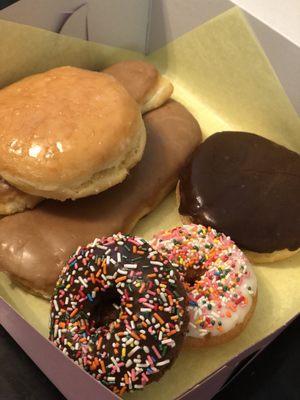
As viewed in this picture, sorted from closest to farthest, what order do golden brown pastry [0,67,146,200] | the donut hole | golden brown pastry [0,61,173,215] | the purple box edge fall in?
the purple box edge
the donut hole
golden brown pastry [0,67,146,200]
golden brown pastry [0,61,173,215]

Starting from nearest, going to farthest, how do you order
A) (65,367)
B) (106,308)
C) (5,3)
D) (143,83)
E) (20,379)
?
(65,367) < (106,308) < (20,379) < (5,3) < (143,83)

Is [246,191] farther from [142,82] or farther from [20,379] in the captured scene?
[20,379]

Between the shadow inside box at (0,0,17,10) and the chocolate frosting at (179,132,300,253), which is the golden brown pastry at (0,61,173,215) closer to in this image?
the chocolate frosting at (179,132,300,253)

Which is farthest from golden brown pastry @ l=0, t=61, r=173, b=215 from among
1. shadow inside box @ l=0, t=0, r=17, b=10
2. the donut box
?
shadow inside box @ l=0, t=0, r=17, b=10

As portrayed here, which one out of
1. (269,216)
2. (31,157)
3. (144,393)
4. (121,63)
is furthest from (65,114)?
(144,393)

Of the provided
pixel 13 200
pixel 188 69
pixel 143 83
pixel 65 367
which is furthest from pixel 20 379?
pixel 188 69

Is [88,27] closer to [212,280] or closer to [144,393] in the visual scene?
[212,280]
